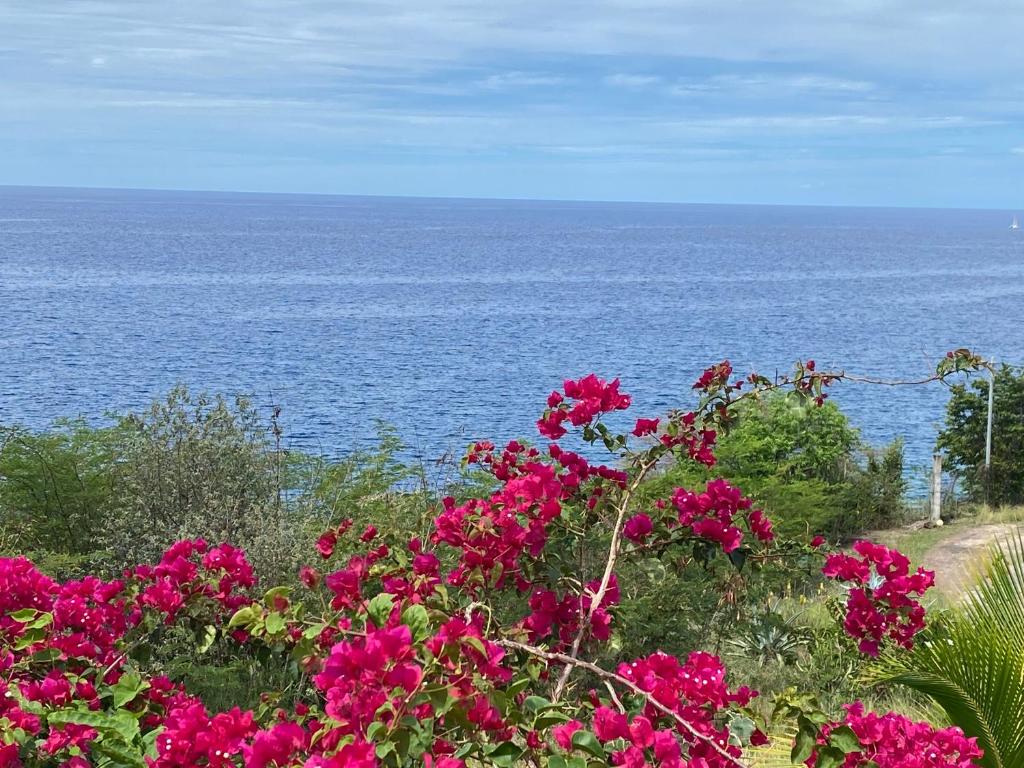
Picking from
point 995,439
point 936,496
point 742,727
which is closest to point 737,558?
point 742,727

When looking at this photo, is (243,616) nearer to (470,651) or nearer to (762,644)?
(470,651)

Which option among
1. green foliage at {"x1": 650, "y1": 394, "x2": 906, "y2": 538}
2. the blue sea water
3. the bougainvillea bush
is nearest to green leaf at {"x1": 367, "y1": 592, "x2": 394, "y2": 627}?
the bougainvillea bush

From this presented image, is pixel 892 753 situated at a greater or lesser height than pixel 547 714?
lesser

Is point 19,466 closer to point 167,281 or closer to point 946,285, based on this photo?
point 167,281

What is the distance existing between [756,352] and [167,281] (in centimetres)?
3839

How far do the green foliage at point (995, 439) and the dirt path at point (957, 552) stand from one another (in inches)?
93.4

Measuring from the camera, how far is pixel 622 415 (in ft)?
78.9

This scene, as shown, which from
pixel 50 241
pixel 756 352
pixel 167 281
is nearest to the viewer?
pixel 756 352

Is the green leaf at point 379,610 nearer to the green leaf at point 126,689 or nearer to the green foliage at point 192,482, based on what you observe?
the green leaf at point 126,689

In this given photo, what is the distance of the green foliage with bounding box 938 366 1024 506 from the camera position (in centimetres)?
1756

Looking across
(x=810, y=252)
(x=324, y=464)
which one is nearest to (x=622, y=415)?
(x=324, y=464)

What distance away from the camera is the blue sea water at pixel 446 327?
2745 centimetres

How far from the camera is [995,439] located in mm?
17828

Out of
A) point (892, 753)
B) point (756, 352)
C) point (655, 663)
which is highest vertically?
point (655, 663)
